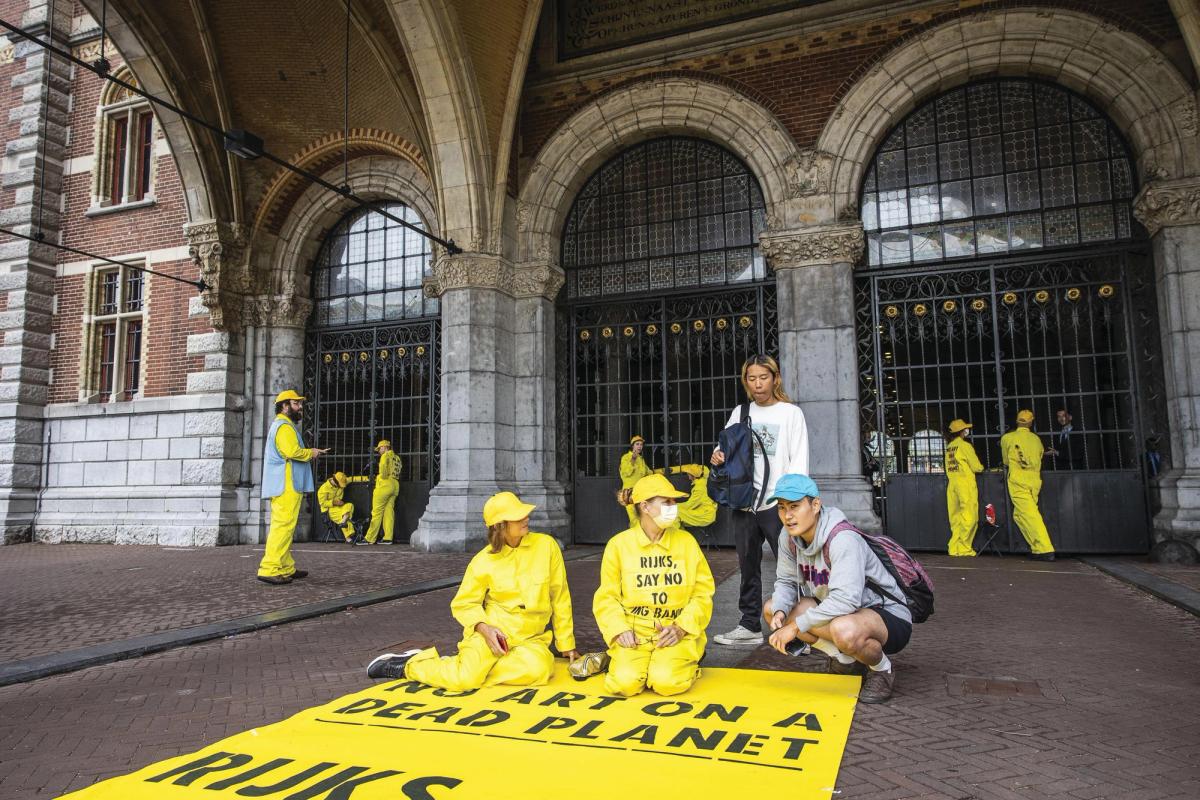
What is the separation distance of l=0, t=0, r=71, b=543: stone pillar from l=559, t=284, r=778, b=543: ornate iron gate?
1062 centimetres

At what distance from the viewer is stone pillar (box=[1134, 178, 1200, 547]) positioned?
9234mm

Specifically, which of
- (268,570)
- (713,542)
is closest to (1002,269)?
(713,542)

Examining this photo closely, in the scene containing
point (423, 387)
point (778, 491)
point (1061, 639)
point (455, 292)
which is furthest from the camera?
point (423, 387)

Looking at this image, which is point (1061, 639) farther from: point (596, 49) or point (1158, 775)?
point (596, 49)

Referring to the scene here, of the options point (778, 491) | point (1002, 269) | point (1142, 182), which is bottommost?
point (778, 491)

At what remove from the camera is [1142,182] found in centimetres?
1005

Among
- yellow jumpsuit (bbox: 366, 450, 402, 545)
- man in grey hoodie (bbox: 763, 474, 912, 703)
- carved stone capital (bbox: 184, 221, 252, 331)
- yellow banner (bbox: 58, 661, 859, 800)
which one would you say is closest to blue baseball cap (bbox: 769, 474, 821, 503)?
man in grey hoodie (bbox: 763, 474, 912, 703)

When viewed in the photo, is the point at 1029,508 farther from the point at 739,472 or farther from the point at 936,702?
the point at 936,702

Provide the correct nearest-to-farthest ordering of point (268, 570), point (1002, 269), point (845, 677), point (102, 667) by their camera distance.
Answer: point (845, 677)
point (102, 667)
point (268, 570)
point (1002, 269)

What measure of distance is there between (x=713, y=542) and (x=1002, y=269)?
5.70 m

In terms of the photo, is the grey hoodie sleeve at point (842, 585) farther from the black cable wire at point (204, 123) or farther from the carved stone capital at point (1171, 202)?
the carved stone capital at point (1171, 202)

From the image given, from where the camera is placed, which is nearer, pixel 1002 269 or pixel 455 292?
pixel 1002 269

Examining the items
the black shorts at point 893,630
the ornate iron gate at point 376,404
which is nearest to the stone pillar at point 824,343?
the ornate iron gate at point 376,404

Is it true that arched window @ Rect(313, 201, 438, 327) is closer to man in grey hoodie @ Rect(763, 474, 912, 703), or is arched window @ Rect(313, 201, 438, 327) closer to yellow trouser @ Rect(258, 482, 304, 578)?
yellow trouser @ Rect(258, 482, 304, 578)
